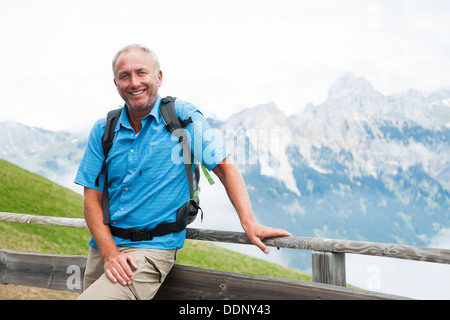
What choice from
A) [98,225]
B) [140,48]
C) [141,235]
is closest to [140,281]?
[141,235]

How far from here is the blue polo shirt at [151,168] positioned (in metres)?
2.93

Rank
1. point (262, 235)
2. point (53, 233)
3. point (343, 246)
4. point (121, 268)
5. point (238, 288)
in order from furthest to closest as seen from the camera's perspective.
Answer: point (53, 233)
point (238, 288)
point (343, 246)
point (262, 235)
point (121, 268)

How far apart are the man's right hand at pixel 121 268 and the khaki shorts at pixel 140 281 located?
37 mm

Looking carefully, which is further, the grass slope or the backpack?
the grass slope

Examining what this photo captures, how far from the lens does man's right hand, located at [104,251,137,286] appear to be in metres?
2.76

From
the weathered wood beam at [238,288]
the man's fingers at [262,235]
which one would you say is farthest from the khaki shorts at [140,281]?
the man's fingers at [262,235]

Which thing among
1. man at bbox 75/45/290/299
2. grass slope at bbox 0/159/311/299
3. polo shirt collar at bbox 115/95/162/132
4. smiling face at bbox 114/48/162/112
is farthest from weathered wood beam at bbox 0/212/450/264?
grass slope at bbox 0/159/311/299

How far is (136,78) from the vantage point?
2973 mm

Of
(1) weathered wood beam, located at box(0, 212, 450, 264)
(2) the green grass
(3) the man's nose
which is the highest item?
(2) the green grass

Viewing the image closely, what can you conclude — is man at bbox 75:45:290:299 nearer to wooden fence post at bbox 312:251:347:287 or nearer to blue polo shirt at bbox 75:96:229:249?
blue polo shirt at bbox 75:96:229:249

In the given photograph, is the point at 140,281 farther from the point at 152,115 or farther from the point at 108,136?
the point at 152,115

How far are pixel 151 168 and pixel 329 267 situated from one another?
1496mm
